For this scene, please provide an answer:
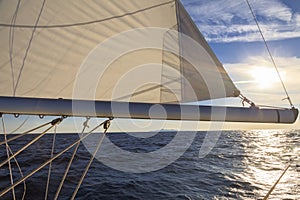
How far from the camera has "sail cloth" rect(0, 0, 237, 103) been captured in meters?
2.51

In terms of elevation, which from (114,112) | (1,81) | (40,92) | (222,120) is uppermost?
(1,81)

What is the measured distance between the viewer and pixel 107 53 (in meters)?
2.75

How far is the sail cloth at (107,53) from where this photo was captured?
2.51 metres

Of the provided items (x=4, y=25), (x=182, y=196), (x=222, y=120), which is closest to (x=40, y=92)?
(x=4, y=25)

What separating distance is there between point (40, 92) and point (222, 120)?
6.00ft

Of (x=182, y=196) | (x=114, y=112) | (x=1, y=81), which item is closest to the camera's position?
(x=114, y=112)

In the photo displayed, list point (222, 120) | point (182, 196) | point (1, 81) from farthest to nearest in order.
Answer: point (182, 196) → point (1, 81) → point (222, 120)

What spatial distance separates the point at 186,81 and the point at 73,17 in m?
1.41

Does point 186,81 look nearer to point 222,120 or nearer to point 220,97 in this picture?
point 220,97

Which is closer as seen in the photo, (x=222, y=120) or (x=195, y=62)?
(x=222, y=120)

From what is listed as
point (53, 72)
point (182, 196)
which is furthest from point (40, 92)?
point (182, 196)

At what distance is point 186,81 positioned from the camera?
2545mm

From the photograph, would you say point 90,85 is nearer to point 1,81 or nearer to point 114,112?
point 1,81

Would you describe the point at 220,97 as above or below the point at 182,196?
above
